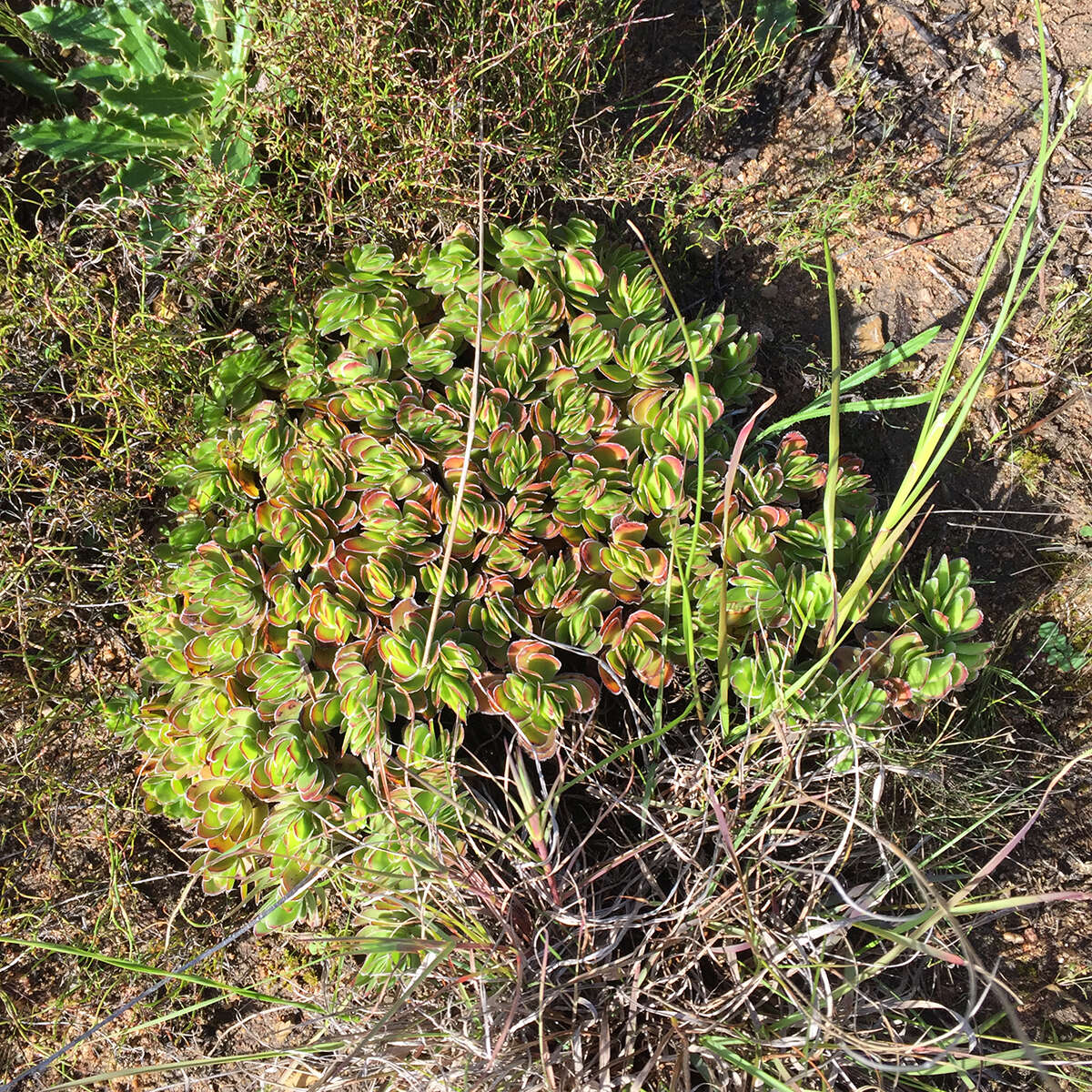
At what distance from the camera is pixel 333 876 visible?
1846 millimetres

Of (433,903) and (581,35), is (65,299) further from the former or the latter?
(433,903)

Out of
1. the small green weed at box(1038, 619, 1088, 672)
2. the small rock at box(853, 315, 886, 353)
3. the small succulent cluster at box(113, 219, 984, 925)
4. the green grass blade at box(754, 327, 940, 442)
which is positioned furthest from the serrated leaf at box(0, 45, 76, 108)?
the small green weed at box(1038, 619, 1088, 672)

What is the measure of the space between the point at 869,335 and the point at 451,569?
5.26 ft

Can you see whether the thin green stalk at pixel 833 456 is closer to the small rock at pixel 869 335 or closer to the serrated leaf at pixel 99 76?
the small rock at pixel 869 335

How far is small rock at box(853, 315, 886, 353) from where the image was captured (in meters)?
2.67

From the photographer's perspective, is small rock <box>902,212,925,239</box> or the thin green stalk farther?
small rock <box>902,212,925,239</box>

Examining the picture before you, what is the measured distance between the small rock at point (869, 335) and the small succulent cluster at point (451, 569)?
754 millimetres

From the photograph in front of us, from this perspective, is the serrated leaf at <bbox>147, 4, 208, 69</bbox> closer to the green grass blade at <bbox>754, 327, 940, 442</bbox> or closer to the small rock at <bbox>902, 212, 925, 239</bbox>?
the green grass blade at <bbox>754, 327, 940, 442</bbox>

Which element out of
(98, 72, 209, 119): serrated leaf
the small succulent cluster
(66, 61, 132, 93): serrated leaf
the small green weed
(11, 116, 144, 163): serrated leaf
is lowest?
the small green weed

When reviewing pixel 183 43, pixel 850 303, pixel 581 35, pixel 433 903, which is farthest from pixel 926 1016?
pixel 183 43

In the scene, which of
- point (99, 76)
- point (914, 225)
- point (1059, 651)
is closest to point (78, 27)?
point (99, 76)

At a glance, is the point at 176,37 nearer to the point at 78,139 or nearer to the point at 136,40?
the point at 136,40

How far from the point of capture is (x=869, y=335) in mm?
2680

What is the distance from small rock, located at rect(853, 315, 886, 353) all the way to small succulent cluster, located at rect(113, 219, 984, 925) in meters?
0.75
